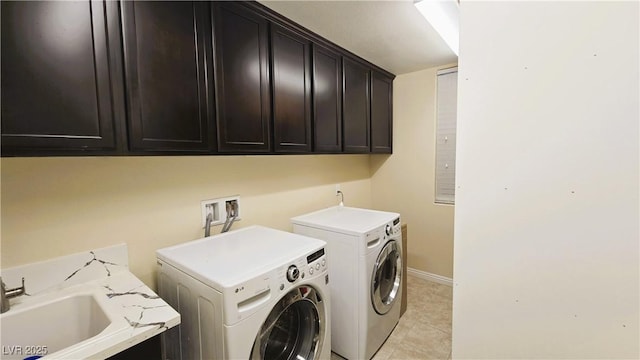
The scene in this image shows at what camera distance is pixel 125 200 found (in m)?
1.36

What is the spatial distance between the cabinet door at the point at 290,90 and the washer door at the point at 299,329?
2.86ft

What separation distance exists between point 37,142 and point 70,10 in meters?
0.46

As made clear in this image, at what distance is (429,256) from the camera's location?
295 centimetres

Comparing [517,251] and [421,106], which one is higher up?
[421,106]

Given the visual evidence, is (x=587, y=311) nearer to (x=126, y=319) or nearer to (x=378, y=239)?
(x=378, y=239)

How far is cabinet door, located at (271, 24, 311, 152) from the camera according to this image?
1.67 meters

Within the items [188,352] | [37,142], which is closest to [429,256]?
[188,352]

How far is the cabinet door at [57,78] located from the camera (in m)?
0.84

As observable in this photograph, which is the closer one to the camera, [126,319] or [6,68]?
[6,68]

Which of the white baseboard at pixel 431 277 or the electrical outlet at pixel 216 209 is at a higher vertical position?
the electrical outlet at pixel 216 209

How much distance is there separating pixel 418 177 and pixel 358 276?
1586 millimetres

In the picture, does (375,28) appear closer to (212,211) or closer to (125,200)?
(212,211)

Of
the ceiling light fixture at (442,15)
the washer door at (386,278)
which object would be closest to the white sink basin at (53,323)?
the washer door at (386,278)

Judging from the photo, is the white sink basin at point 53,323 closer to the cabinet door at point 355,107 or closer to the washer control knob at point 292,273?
the washer control knob at point 292,273
